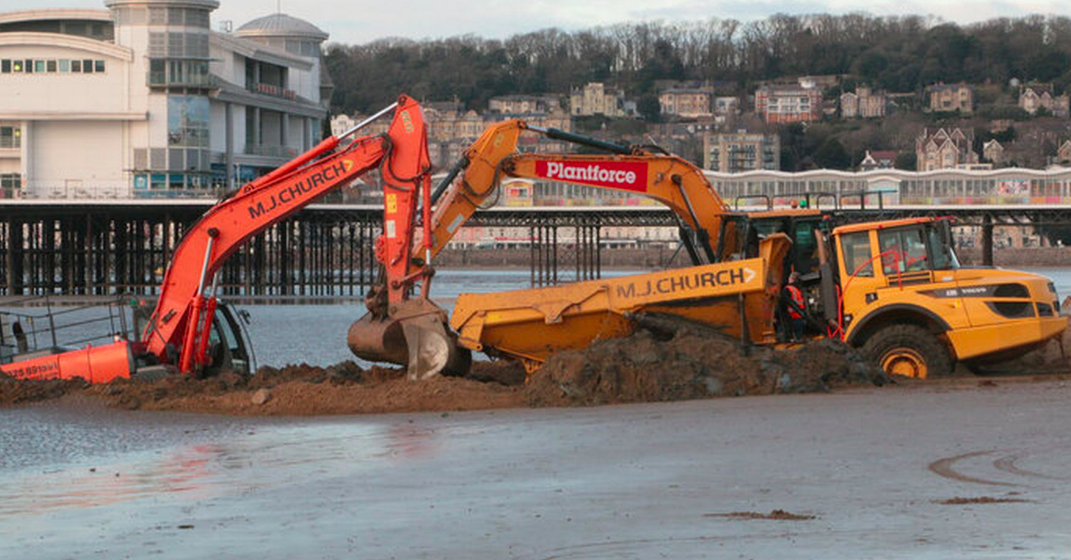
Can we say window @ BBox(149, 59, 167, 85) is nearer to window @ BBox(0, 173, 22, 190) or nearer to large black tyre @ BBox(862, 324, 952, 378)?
window @ BBox(0, 173, 22, 190)

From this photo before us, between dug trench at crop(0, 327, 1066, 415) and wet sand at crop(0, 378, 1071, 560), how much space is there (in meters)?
0.47

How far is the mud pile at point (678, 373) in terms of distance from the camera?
21.2 metres

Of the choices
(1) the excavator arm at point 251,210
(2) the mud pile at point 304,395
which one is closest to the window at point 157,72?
(1) the excavator arm at point 251,210

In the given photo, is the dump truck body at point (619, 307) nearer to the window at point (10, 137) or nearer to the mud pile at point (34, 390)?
the mud pile at point (34, 390)

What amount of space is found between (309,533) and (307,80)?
109 m

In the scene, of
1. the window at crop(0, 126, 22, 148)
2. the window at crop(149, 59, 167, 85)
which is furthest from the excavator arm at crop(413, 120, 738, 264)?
the window at crop(0, 126, 22, 148)

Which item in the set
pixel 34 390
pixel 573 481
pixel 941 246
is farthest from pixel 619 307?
pixel 573 481

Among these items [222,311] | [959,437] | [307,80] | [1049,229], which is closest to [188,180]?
[307,80]

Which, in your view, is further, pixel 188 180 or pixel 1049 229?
pixel 1049 229

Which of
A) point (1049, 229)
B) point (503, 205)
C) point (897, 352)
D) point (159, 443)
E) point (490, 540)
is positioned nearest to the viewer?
point (490, 540)

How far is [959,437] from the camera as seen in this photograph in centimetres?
1648

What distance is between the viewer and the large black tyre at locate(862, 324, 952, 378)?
21891mm

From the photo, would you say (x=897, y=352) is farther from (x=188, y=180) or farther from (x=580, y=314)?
(x=188, y=180)

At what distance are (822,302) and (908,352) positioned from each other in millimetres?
1386
